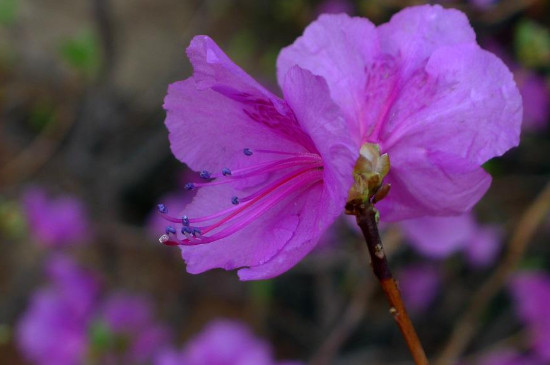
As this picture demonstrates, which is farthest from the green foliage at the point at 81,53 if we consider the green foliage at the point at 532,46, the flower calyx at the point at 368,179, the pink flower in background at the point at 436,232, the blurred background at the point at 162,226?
the flower calyx at the point at 368,179

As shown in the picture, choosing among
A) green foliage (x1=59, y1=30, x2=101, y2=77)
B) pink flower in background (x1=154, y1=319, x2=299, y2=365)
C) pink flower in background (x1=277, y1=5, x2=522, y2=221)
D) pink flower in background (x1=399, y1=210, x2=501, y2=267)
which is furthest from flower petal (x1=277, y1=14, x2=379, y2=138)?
green foliage (x1=59, y1=30, x2=101, y2=77)

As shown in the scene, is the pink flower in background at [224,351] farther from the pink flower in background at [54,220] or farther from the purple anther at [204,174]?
the purple anther at [204,174]

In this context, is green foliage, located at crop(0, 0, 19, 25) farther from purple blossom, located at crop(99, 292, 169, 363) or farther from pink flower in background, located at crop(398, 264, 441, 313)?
pink flower in background, located at crop(398, 264, 441, 313)

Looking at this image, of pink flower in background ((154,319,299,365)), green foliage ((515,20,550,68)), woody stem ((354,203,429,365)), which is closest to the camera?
woody stem ((354,203,429,365))

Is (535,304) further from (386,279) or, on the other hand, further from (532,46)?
(386,279)

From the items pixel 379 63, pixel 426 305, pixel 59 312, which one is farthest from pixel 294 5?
pixel 379 63

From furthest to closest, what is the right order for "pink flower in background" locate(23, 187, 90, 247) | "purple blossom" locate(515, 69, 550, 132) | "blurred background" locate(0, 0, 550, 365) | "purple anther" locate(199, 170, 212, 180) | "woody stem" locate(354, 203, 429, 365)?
1. "pink flower in background" locate(23, 187, 90, 247)
2. "purple blossom" locate(515, 69, 550, 132)
3. "blurred background" locate(0, 0, 550, 365)
4. "purple anther" locate(199, 170, 212, 180)
5. "woody stem" locate(354, 203, 429, 365)

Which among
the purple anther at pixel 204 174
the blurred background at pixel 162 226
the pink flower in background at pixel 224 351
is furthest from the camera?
the blurred background at pixel 162 226
